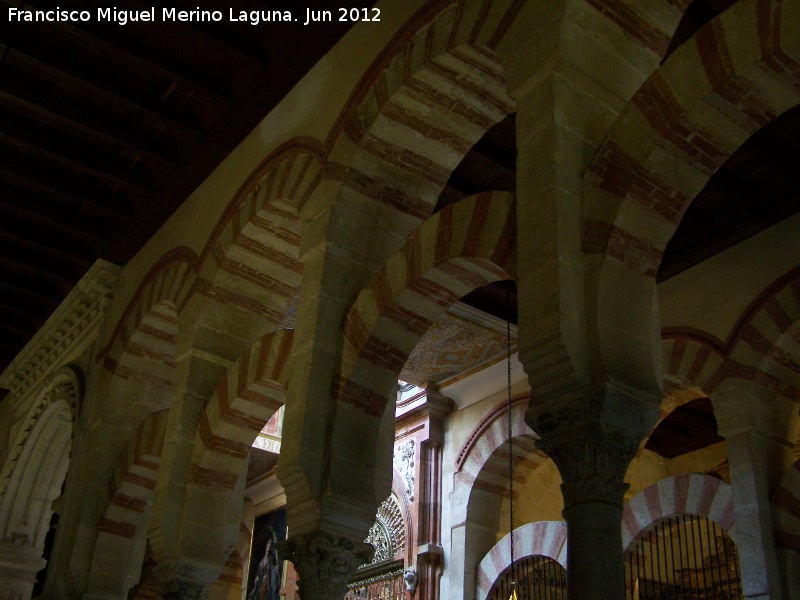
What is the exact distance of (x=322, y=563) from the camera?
4137 millimetres

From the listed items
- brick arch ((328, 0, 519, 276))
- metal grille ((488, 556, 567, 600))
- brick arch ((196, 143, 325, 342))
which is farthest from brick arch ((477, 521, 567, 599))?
brick arch ((328, 0, 519, 276))

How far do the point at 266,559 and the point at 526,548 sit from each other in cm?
471

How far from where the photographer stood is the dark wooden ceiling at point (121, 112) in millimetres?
5770

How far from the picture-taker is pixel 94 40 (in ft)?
18.9

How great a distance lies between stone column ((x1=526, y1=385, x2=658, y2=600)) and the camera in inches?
107

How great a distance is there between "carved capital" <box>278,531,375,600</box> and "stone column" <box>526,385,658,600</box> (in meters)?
1.49

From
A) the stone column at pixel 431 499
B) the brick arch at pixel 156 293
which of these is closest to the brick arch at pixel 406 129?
the brick arch at pixel 156 293

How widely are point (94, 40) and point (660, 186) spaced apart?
3.95 m

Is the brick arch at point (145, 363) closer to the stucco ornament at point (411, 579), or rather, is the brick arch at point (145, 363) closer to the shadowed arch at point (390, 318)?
the stucco ornament at point (411, 579)

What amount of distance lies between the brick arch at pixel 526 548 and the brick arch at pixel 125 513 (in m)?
2.71

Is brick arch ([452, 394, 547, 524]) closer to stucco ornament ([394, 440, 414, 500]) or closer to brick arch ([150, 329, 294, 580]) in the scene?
stucco ornament ([394, 440, 414, 500])

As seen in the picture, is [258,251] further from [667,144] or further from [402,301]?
[667,144]

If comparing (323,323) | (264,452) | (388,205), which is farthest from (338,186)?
(264,452)

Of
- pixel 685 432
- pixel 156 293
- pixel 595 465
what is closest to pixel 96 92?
pixel 156 293
